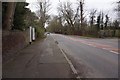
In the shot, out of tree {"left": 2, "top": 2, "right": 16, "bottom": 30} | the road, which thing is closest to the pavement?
the road

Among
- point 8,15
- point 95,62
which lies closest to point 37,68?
point 95,62

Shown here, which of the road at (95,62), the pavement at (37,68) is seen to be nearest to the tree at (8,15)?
the road at (95,62)

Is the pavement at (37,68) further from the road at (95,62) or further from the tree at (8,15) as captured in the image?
the tree at (8,15)

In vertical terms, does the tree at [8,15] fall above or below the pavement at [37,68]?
above

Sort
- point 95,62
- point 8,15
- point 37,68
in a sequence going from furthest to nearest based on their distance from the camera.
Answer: point 8,15, point 95,62, point 37,68

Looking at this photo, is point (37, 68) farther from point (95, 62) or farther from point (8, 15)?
point (8, 15)

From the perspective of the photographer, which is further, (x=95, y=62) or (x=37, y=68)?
(x=95, y=62)

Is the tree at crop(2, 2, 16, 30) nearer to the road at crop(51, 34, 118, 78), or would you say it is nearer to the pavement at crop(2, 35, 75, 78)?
the road at crop(51, 34, 118, 78)

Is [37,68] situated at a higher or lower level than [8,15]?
lower

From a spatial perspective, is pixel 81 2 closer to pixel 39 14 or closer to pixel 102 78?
pixel 39 14

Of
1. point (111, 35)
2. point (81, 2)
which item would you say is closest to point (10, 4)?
point (111, 35)

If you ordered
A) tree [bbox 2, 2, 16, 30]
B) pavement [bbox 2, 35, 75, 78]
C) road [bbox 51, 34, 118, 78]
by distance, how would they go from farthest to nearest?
tree [bbox 2, 2, 16, 30] < road [bbox 51, 34, 118, 78] < pavement [bbox 2, 35, 75, 78]

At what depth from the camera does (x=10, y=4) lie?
21.4 m

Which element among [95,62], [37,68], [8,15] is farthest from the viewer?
[8,15]
